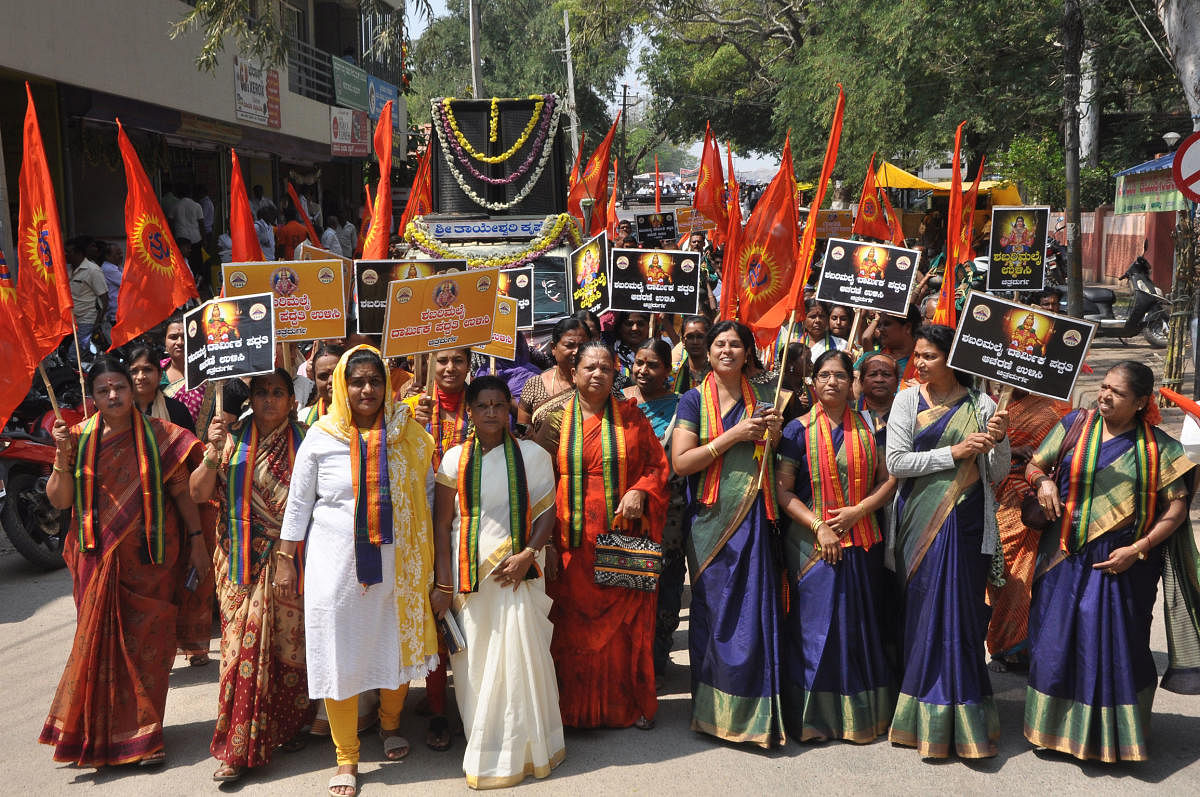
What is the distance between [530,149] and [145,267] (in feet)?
20.5

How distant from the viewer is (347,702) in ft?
13.7

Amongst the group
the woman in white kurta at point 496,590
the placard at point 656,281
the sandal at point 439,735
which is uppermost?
the placard at point 656,281

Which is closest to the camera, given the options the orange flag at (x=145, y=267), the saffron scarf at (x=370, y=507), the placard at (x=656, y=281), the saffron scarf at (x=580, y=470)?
the saffron scarf at (x=370, y=507)

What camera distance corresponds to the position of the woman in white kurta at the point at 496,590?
422 centimetres

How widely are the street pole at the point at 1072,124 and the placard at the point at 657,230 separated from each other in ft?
15.5

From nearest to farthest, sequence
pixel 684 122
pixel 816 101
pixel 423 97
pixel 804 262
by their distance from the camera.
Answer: pixel 804 262 → pixel 816 101 → pixel 684 122 → pixel 423 97

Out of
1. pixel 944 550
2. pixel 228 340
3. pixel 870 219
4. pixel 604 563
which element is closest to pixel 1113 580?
pixel 944 550

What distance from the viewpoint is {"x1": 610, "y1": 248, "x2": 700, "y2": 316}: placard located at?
6543 mm

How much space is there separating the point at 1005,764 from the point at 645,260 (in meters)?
3.40

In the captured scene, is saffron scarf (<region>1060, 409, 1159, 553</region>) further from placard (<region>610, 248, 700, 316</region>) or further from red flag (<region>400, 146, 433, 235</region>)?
red flag (<region>400, 146, 433, 235</region>)

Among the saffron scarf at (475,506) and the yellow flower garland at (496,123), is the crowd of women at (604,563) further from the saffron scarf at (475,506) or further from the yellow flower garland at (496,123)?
the yellow flower garland at (496,123)

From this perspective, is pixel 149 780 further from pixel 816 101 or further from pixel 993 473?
pixel 816 101

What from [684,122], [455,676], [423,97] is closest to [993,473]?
[455,676]

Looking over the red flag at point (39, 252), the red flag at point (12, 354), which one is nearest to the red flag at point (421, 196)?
the red flag at point (39, 252)
